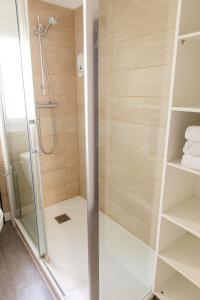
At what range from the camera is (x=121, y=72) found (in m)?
1.65

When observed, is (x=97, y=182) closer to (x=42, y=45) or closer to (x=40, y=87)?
(x=40, y=87)

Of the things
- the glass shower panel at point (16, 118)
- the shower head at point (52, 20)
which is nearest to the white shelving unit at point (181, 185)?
the glass shower panel at point (16, 118)

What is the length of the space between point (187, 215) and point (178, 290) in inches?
23.0

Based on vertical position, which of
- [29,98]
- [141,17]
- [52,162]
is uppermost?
[141,17]

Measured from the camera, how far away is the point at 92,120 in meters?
0.82

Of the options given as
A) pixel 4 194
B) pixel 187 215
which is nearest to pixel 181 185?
pixel 187 215

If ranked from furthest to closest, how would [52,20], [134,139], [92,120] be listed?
[52,20], [134,139], [92,120]

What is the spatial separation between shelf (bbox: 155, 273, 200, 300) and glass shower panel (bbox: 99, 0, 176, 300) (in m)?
0.10

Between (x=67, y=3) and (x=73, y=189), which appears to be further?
(x=73, y=189)

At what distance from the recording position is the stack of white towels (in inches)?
38.8

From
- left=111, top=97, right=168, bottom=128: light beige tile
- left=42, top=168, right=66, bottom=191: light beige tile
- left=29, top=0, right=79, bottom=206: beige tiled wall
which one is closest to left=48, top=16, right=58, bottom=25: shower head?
left=29, top=0, right=79, bottom=206: beige tiled wall

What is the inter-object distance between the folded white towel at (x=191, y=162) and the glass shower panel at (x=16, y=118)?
3.64ft

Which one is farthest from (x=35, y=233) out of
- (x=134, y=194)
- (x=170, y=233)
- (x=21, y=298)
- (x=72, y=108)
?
(x=72, y=108)

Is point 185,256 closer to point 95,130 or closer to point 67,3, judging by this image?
point 95,130
